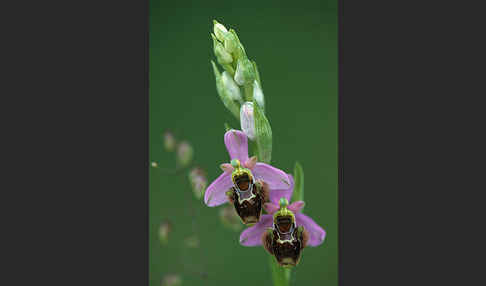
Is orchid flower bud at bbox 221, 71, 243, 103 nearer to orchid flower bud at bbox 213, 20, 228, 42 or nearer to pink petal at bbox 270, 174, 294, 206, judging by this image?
orchid flower bud at bbox 213, 20, 228, 42

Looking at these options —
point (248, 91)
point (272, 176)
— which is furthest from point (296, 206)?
point (248, 91)

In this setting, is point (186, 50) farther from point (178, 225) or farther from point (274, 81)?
point (178, 225)

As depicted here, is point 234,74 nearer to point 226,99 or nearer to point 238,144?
point 226,99

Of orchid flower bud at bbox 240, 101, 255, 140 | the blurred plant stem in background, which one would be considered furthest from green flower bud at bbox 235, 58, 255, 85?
the blurred plant stem in background

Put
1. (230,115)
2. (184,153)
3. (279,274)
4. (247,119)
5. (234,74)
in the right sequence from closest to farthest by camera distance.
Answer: (247,119) < (234,74) < (279,274) < (230,115) < (184,153)

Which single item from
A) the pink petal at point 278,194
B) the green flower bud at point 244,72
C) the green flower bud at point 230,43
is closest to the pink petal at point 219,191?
the pink petal at point 278,194

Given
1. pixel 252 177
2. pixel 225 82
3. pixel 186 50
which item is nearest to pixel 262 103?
pixel 225 82

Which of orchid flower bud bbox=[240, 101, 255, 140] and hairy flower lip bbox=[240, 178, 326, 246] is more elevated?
orchid flower bud bbox=[240, 101, 255, 140]

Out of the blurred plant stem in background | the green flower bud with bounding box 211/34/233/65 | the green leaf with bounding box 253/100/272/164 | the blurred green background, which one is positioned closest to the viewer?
the green leaf with bounding box 253/100/272/164
